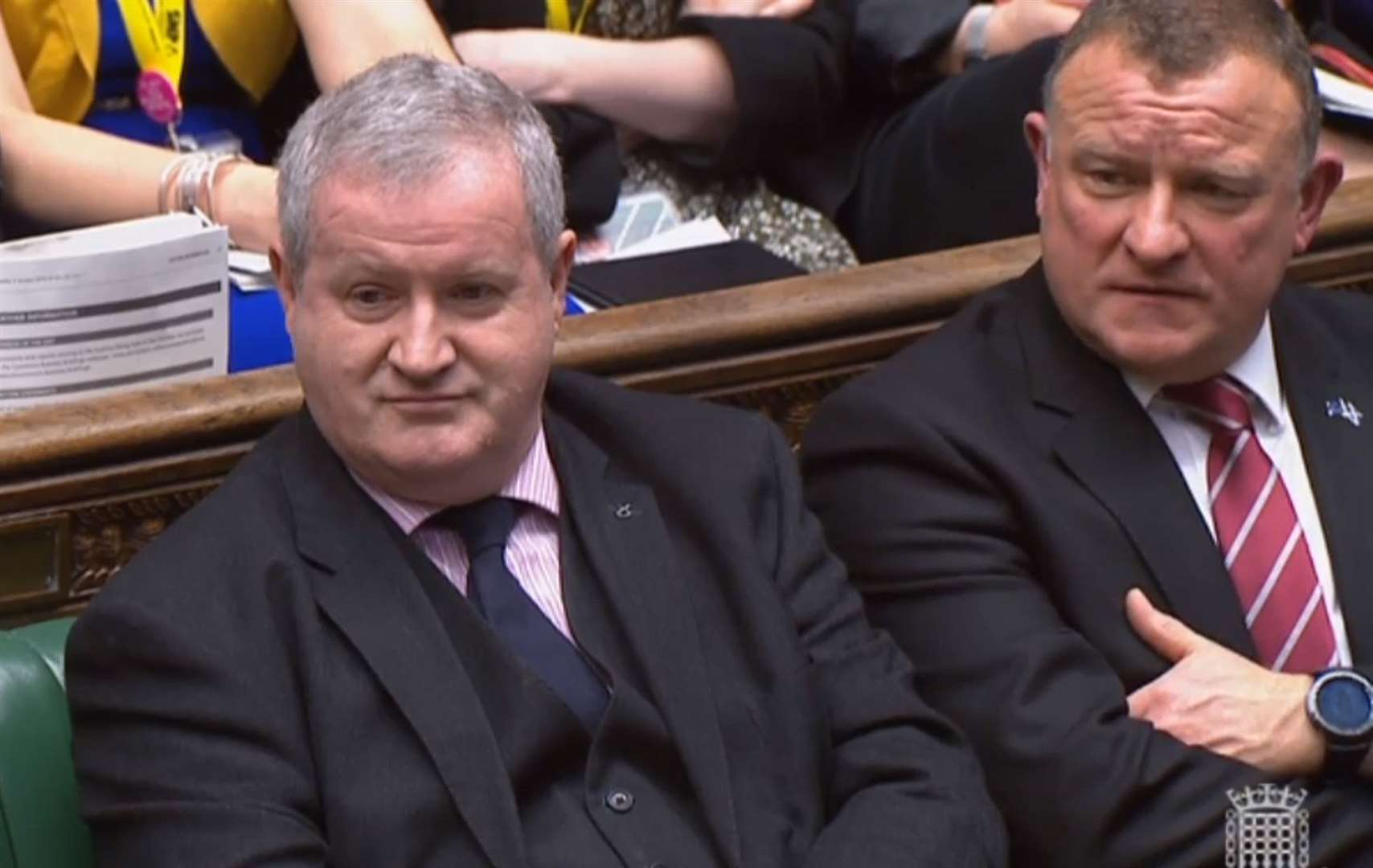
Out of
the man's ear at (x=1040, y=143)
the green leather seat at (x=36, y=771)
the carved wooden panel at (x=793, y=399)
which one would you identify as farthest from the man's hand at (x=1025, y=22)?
the green leather seat at (x=36, y=771)

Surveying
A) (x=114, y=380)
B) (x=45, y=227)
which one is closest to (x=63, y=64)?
(x=45, y=227)

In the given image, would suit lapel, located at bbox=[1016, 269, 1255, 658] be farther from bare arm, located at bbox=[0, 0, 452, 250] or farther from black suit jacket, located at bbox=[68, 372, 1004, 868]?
bare arm, located at bbox=[0, 0, 452, 250]

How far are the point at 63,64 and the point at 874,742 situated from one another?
123cm

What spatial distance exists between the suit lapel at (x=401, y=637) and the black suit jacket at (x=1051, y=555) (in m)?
0.46

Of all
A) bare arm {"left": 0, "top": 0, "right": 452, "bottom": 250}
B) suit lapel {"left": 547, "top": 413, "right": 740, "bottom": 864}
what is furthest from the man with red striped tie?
bare arm {"left": 0, "top": 0, "right": 452, "bottom": 250}

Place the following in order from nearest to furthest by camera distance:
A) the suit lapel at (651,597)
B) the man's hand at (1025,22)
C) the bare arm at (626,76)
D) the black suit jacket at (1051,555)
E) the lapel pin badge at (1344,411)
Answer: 1. the suit lapel at (651,597)
2. the black suit jacket at (1051,555)
3. the lapel pin badge at (1344,411)
4. the bare arm at (626,76)
5. the man's hand at (1025,22)

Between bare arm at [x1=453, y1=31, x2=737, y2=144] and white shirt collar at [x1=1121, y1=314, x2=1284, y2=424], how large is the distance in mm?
871

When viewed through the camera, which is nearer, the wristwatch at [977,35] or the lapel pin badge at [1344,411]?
the lapel pin badge at [1344,411]

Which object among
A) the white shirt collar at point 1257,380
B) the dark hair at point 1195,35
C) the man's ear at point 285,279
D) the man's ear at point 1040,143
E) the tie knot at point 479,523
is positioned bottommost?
the tie knot at point 479,523

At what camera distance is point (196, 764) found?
180 centimetres

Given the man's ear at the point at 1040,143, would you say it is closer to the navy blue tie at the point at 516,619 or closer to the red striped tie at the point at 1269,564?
the red striped tie at the point at 1269,564

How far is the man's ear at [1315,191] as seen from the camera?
2.33 meters

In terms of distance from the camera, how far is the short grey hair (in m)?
1.90

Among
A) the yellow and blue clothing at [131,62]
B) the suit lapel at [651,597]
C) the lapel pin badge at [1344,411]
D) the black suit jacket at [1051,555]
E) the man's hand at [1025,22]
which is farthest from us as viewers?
the man's hand at [1025,22]
